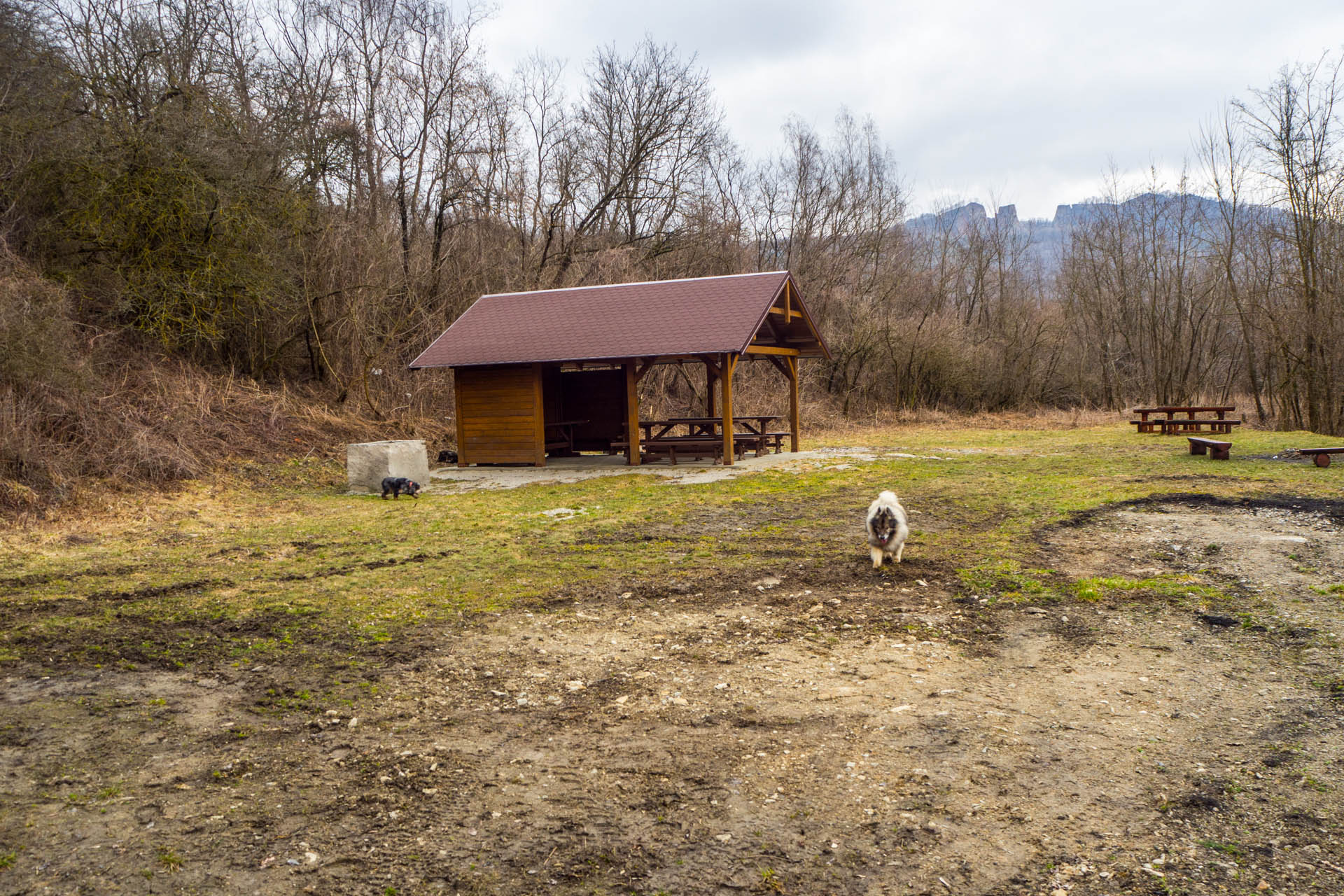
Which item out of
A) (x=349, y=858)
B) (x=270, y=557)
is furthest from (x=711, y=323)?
(x=349, y=858)

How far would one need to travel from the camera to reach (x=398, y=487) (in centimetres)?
1278

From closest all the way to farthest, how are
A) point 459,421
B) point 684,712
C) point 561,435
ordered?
point 684,712 < point 459,421 < point 561,435

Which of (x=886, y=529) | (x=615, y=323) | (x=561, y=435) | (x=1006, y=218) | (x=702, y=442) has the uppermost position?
(x=1006, y=218)

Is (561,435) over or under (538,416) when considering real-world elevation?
under

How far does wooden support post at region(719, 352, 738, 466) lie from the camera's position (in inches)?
619

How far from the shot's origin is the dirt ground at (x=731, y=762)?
2891mm

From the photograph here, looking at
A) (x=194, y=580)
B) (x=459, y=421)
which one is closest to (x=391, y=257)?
(x=459, y=421)

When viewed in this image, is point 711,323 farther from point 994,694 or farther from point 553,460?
point 994,694

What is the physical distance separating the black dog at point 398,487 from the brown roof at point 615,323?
159 inches

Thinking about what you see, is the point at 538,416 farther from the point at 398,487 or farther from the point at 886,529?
the point at 886,529

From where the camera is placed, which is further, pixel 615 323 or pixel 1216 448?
pixel 615 323

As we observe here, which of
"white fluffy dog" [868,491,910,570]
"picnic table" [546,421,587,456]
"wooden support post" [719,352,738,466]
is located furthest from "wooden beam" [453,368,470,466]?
"white fluffy dog" [868,491,910,570]

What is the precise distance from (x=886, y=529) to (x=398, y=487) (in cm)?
809

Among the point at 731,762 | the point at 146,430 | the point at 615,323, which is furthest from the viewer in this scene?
the point at 615,323
